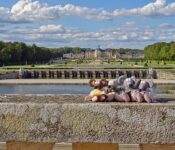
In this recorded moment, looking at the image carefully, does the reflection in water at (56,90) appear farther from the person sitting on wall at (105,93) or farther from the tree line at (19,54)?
the tree line at (19,54)

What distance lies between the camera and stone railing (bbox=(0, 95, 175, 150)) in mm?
2670

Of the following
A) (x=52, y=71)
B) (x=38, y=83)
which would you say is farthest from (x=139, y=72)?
(x=38, y=83)

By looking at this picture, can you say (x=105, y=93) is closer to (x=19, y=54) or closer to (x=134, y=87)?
(x=134, y=87)

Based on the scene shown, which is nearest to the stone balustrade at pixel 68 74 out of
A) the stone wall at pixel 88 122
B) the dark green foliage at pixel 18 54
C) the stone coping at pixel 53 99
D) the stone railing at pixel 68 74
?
the stone railing at pixel 68 74

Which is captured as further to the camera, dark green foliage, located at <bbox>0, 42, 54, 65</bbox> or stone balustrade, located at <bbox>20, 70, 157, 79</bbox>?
dark green foliage, located at <bbox>0, 42, 54, 65</bbox>

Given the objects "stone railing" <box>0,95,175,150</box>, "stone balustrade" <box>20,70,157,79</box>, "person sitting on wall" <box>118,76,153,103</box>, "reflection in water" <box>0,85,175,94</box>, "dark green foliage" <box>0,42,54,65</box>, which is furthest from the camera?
"dark green foliage" <box>0,42,54,65</box>

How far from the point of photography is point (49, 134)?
2719 millimetres

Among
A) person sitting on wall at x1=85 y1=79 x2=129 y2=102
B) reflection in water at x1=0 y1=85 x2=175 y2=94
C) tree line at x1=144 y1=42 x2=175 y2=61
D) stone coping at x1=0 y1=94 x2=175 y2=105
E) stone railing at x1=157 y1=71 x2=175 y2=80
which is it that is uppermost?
person sitting on wall at x1=85 y1=79 x2=129 y2=102

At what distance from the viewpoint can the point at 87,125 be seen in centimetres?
271

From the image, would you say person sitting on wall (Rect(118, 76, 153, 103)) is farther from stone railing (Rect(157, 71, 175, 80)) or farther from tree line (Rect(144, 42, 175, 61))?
tree line (Rect(144, 42, 175, 61))

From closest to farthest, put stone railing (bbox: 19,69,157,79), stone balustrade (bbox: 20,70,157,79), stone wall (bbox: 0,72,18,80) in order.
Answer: stone wall (bbox: 0,72,18,80)
stone railing (bbox: 19,69,157,79)
stone balustrade (bbox: 20,70,157,79)

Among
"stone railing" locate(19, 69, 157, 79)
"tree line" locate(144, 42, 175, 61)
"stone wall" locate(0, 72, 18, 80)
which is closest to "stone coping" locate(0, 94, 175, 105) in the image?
"stone wall" locate(0, 72, 18, 80)

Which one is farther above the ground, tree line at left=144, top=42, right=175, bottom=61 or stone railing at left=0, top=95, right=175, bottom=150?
stone railing at left=0, top=95, right=175, bottom=150

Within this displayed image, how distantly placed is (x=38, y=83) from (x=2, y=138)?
54900 mm
